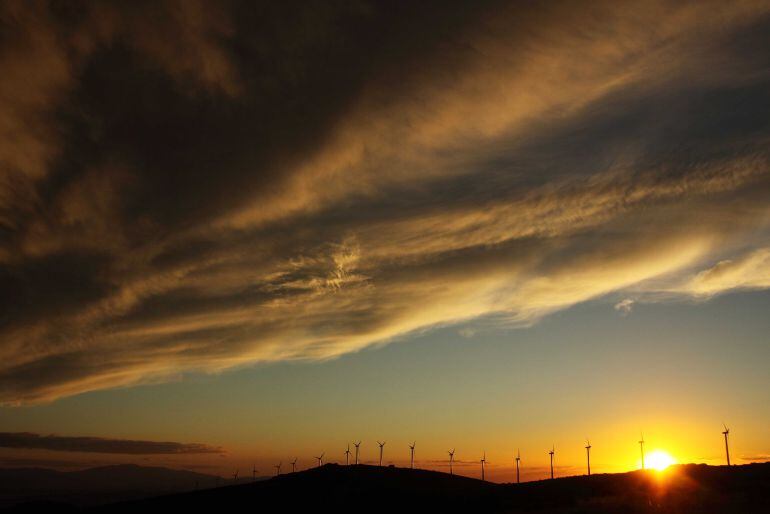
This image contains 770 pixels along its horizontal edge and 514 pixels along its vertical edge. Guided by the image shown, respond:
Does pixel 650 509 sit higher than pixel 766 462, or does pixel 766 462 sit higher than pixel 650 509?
pixel 766 462

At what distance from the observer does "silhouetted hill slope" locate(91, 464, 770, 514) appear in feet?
355

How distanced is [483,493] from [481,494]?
197 cm

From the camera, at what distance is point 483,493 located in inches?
5950

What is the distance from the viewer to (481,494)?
5881 inches

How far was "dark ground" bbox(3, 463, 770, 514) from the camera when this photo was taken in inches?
4263

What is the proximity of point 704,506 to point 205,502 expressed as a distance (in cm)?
14165

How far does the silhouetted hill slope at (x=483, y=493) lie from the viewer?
4262 inches

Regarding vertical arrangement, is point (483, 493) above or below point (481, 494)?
above

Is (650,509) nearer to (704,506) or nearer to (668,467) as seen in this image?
(704,506)

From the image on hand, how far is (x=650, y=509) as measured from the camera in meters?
103

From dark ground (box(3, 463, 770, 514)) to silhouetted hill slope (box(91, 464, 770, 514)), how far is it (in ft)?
0.50

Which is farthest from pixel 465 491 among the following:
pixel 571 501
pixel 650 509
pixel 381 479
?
pixel 650 509

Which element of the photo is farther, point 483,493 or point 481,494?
point 483,493

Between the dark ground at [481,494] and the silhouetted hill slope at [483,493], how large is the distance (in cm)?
15
